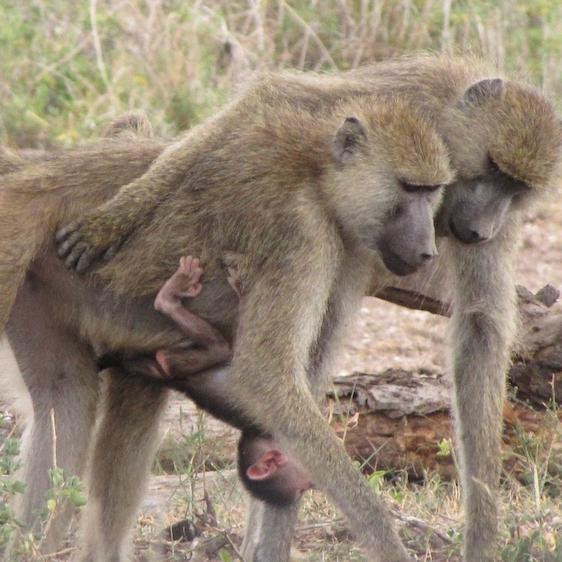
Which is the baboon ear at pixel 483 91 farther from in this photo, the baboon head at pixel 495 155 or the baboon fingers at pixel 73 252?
the baboon fingers at pixel 73 252

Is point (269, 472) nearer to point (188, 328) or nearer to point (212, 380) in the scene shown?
point (212, 380)

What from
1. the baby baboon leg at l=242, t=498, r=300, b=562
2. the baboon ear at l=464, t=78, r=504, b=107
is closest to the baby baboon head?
the baby baboon leg at l=242, t=498, r=300, b=562

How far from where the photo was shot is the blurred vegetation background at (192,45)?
8641mm

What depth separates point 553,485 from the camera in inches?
221

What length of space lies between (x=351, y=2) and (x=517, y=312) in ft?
14.5

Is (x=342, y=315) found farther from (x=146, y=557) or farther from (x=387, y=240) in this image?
(x=146, y=557)

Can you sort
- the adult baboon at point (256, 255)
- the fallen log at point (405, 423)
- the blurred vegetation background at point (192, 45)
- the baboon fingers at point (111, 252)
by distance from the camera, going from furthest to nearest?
the blurred vegetation background at point (192, 45)
the fallen log at point (405, 423)
the baboon fingers at point (111, 252)
the adult baboon at point (256, 255)

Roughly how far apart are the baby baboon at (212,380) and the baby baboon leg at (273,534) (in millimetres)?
135

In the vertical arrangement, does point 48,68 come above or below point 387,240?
below

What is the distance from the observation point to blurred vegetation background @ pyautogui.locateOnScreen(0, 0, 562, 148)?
8641 millimetres

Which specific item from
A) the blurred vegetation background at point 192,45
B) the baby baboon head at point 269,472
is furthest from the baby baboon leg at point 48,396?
the blurred vegetation background at point 192,45

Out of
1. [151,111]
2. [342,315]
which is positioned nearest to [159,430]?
[342,315]

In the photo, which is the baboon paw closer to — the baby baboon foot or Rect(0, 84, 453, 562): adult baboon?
Rect(0, 84, 453, 562): adult baboon

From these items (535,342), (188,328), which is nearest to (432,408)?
(535,342)
